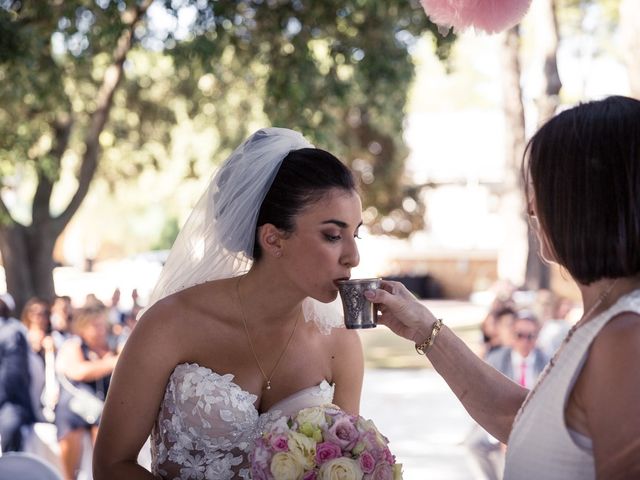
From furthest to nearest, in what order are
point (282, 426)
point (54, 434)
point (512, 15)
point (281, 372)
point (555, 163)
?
point (54, 434) < point (281, 372) < point (512, 15) < point (282, 426) < point (555, 163)

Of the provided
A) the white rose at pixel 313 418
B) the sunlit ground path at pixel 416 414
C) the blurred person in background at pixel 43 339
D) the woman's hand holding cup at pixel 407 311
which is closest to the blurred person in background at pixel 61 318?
the blurred person in background at pixel 43 339

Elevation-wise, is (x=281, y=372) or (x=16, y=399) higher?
(x=281, y=372)

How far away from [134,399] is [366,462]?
88cm

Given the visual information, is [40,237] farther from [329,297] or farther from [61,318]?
[329,297]

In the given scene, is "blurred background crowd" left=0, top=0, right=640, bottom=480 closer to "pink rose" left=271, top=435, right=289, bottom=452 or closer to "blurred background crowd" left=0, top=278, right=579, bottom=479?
"blurred background crowd" left=0, top=278, right=579, bottom=479

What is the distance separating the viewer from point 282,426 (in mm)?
2592

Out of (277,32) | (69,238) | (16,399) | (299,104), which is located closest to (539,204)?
(16,399)

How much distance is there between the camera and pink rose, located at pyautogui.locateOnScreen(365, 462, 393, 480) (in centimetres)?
253

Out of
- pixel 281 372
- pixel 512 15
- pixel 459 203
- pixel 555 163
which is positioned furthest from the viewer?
pixel 459 203

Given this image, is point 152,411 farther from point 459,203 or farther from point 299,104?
point 459,203

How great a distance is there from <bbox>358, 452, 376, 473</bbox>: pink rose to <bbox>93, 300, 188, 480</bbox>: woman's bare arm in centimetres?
78

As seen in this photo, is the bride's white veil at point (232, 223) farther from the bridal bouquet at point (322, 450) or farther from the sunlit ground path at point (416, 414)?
the sunlit ground path at point (416, 414)

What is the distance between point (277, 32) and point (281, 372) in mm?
9509

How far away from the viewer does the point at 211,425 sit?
316cm
